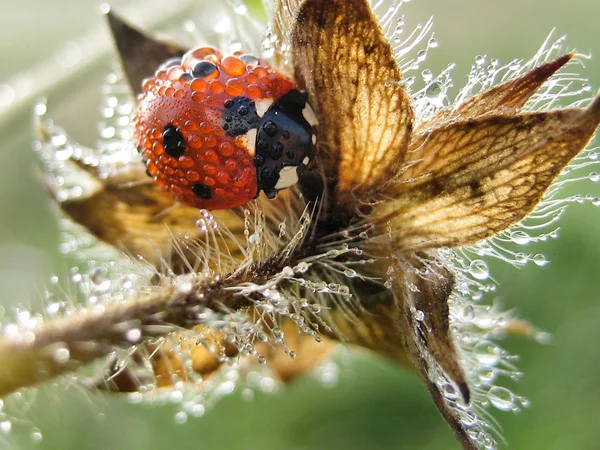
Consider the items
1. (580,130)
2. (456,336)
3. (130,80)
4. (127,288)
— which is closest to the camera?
(580,130)

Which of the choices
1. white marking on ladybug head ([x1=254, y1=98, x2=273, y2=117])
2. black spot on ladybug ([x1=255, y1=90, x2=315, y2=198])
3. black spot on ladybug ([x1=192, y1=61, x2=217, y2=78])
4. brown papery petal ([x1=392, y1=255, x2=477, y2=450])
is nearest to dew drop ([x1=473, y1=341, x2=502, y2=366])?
brown papery petal ([x1=392, y1=255, x2=477, y2=450])

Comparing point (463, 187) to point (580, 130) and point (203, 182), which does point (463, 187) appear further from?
point (203, 182)

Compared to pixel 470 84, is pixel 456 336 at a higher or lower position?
lower

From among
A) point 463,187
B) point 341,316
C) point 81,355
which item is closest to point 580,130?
point 463,187

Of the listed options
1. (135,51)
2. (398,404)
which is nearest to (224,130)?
(135,51)

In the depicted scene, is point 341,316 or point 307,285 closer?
point 307,285

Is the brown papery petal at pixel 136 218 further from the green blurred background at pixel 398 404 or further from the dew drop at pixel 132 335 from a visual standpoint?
the green blurred background at pixel 398 404

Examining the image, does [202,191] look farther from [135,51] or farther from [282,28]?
[135,51]

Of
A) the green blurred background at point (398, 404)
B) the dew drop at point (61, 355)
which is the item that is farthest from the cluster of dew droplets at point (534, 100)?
the green blurred background at point (398, 404)

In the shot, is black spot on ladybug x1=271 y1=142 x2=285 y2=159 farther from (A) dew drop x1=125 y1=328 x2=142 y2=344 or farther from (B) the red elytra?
(A) dew drop x1=125 y1=328 x2=142 y2=344
